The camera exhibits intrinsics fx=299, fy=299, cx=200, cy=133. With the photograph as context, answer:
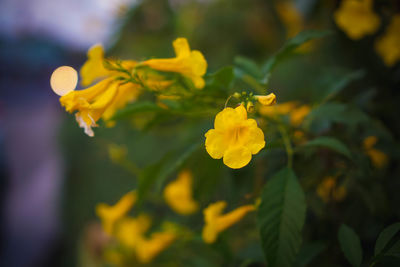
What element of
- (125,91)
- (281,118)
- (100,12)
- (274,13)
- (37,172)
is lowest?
(281,118)

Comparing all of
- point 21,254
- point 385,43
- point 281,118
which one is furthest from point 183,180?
point 21,254

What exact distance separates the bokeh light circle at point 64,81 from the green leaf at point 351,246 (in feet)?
1.76

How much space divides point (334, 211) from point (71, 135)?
2.48 metres

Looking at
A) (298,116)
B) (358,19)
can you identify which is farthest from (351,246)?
(358,19)

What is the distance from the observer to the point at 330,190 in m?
0.69

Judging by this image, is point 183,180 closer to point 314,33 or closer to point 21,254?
point 314,33

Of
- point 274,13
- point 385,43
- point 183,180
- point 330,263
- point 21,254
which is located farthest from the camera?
point 21,254

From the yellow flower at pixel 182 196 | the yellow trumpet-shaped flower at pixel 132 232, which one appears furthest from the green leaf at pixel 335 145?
the yellow trumpet-shaped flower at pixel 132 232

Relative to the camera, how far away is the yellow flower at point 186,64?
0.54m

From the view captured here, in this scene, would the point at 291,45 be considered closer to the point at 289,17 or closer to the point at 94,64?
the point at 94,64

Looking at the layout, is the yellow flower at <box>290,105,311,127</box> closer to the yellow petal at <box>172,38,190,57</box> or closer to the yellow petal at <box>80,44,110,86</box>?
the yellow petal at <box>172,38,190,57</box>

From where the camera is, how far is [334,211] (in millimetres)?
741

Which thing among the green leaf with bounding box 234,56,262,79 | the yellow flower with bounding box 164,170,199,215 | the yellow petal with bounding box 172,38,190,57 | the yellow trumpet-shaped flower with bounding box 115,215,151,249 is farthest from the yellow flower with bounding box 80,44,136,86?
the yellow trumpet-shaped flower with bounding box 115,215,151,249

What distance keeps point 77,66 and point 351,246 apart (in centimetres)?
382
